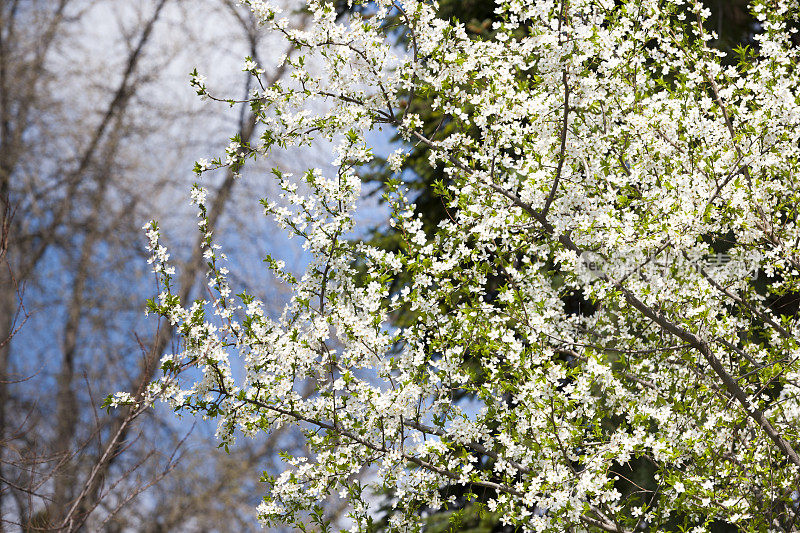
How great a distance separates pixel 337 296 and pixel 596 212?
1.49m

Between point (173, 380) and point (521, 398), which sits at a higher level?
point (173, 380)

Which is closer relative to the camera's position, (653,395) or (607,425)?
(653,395)

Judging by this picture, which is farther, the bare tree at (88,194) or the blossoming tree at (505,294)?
the bare tree at (88,194)

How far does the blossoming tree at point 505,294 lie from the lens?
3516 millimetres

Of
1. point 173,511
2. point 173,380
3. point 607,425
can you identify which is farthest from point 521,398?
point 173,511

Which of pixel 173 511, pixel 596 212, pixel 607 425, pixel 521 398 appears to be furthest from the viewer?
pixel 173 511

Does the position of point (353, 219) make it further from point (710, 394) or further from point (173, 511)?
point (173, 511)

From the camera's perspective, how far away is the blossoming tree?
11.5 feet

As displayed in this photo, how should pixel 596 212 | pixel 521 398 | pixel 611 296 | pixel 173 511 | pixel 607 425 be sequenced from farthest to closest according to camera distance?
1. pixel 173 511
2. pixel 607 425
3. pixel 611 296
4. pixel 596 212
5. pixel 521 398

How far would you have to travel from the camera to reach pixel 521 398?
3398 mm

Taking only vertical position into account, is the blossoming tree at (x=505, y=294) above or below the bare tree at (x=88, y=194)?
below

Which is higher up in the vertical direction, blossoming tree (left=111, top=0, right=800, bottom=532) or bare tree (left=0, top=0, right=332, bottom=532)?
bare tree (left=0, top=0, right=332, bottom=532)

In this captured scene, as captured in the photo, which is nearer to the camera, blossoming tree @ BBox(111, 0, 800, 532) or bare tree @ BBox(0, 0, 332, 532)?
blossoming tree @ BBox(111, 0, 800, 532)

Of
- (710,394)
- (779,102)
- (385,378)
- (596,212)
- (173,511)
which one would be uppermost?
(173,511)
